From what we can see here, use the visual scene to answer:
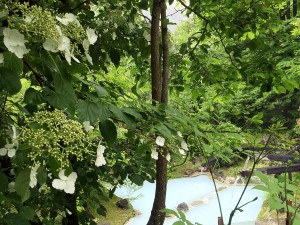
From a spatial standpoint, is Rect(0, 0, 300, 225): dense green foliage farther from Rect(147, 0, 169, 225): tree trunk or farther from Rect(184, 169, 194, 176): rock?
Rect(184, 169, 194, 176): rock

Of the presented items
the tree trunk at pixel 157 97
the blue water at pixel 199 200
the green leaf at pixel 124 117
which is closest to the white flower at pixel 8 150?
the green leaf at pixel 124 117

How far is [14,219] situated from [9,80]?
371 mm

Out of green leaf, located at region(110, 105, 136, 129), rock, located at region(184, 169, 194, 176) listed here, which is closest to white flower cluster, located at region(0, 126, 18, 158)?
green leaf, located at region(110, 105, 136, 129)

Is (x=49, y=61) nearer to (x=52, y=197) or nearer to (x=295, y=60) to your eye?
(x=52, y=197)

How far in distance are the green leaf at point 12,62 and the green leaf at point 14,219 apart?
38 cm

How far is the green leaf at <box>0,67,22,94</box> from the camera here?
0.64 m

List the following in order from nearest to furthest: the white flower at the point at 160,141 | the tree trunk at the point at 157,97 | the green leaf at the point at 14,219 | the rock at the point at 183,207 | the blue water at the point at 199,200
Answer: the green leaf at the point at 14,219 → the white flower at the point at 160,141 → the tree trunk at the point at 157,97 → the blue water at the point at 199,200 → the rock at the point at 183,207

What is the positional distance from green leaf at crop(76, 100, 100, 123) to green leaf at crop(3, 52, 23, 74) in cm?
14

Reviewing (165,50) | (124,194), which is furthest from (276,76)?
(124,194)

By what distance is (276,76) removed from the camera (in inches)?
70.2

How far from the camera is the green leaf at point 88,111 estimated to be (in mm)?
687

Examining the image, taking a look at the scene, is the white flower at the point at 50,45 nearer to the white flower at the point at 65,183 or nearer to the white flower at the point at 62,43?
the white flower at the point at 62,43

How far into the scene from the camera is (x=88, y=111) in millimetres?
705

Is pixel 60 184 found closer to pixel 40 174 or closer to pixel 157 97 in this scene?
pixel 40 174
